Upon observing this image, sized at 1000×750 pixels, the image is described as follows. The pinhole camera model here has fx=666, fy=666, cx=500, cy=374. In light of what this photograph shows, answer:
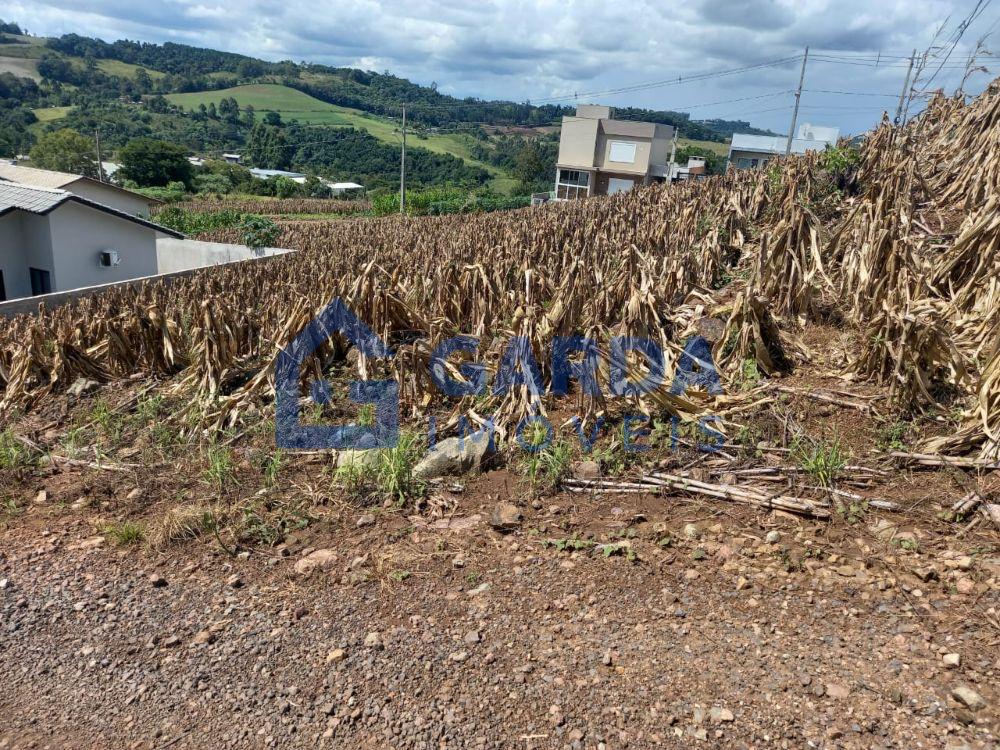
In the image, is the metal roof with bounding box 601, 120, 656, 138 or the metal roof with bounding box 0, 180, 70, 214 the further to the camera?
the metal roof with bounding box 601, 120, 656, 138

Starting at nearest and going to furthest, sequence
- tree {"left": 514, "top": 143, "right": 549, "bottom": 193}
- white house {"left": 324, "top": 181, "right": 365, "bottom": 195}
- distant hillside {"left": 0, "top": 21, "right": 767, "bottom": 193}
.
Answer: tree {"left": 514, "top": 143, "right": 549, "bottom": 193}
white house {"left": 324, "top": 181, "right": 365, "bottom": 195}
distant hillside {"left": 0, "top": 21, "right": 767, "bottom": 193}

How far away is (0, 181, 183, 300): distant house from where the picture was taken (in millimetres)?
16328

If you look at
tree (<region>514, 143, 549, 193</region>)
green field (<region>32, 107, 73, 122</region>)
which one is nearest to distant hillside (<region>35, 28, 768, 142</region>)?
green field (<region>32, 107, 73, 122</region>)

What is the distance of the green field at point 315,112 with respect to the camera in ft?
348

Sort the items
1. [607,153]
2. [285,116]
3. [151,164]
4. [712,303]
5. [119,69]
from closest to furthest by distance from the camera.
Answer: [712,303]
[607,153]
[151,164]
[285,116]
[119,69]

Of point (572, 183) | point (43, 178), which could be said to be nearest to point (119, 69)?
point (572, 183)

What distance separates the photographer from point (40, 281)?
55.6 feet

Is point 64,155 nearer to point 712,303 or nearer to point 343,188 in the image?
A: point 343,188

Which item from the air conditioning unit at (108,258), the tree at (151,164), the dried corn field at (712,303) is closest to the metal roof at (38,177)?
the air conditioning unit at (108,258)

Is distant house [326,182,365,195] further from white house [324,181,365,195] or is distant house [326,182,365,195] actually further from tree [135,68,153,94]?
tree [135,68,153,94]

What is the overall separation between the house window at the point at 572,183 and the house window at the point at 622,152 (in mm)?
2580

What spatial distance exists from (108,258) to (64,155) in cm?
5294

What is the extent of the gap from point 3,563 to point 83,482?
1.14 m

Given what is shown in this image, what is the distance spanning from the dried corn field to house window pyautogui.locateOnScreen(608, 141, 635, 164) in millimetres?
45674
